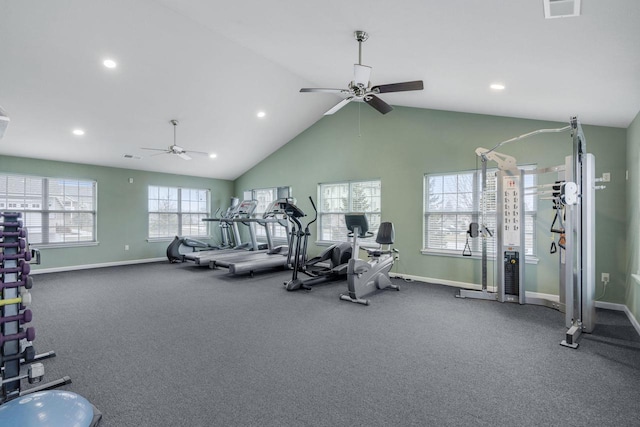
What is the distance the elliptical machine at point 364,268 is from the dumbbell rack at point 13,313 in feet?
10.6

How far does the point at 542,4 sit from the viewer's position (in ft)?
6.65

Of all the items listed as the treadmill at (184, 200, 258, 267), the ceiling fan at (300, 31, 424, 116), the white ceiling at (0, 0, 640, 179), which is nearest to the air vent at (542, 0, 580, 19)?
the white ceiling at (0, 0, 640, 179)

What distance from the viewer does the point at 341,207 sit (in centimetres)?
689

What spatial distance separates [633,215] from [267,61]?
206 inches

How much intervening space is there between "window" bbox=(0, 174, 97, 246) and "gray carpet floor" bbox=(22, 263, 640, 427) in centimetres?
284

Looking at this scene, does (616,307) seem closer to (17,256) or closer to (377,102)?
(377,102)

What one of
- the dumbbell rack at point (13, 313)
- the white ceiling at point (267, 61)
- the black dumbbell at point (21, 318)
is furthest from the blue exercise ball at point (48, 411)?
the white ceiling at point (267, 61)

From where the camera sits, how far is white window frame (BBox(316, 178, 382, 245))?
6324 millimetres

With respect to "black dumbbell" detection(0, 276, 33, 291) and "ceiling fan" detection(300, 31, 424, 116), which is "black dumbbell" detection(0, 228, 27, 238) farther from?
"ceiling fan" detection(300, 31, 424, 116)

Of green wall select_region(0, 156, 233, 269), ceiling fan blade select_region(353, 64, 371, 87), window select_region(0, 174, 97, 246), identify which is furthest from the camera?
green wall select_region(0, 156, 233, 269)

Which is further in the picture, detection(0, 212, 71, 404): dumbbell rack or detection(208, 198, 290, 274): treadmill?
detection(208, 198, 290, 274): treadmill

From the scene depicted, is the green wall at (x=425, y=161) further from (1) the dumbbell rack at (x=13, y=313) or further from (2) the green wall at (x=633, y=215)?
(1) the dumbbell rack at (x=13, y=313)

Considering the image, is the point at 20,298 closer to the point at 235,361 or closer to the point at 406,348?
the point at 235,361

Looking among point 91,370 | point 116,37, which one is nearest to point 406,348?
point 91,370
